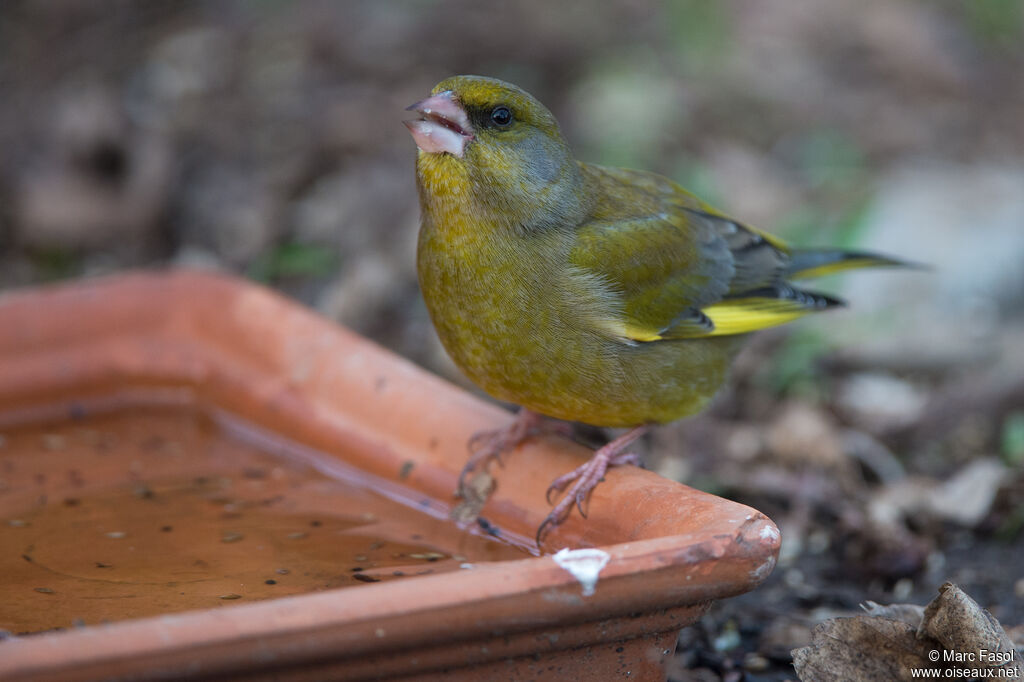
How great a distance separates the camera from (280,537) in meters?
2.98

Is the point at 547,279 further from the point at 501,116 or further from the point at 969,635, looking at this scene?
the point at 969,635

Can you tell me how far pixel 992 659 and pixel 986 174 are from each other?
462 centimetres

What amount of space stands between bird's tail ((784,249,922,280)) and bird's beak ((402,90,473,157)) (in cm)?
145

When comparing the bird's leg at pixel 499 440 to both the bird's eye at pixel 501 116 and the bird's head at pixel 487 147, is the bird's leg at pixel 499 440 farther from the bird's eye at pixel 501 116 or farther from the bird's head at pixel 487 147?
the bird's eye at pixel 501 116

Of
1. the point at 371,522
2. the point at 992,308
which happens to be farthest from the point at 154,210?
the point at 992,308

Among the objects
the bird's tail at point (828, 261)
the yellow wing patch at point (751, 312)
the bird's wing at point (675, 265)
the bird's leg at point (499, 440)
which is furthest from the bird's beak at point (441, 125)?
the bird's tail at point (828, 261)

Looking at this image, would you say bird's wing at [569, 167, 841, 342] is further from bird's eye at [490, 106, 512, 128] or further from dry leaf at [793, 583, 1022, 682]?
dry leaf at [793, 583, 1022, 682]

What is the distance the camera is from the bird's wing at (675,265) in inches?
129

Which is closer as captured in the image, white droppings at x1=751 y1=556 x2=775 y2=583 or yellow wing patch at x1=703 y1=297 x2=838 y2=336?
white droppings at x1=751 y1=556 x2=775 y2=583

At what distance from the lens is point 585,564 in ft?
7.28

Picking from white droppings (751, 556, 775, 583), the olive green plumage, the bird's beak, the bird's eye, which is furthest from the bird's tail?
white droppings (751, 556, 775, 583)

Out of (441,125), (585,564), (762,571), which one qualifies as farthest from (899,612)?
(441,125)

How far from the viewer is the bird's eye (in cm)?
309

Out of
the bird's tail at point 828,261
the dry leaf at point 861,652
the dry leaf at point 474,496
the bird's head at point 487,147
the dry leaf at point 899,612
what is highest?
the bird's head at point 487,147
